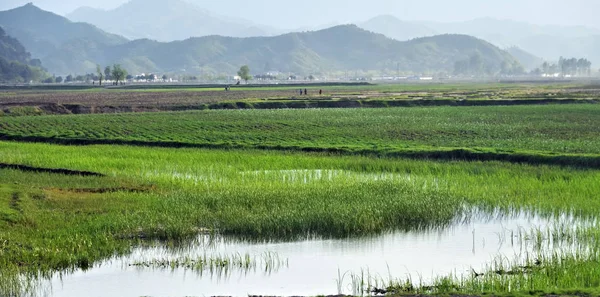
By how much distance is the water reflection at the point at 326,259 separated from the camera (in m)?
13.2

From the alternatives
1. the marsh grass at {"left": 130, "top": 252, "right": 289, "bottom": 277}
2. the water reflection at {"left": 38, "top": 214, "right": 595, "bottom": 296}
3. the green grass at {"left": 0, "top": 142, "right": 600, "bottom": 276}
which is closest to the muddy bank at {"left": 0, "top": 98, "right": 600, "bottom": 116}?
the green grass at {"left": 0, "top": 142, "right": 600, "bottom": 276}

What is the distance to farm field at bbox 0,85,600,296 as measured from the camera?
13.4 m

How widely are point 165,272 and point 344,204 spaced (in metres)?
5.64

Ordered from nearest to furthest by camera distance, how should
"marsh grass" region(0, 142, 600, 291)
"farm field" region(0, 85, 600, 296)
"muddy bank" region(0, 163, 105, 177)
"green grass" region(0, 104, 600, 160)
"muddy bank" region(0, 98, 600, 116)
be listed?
1. "farm field" region(0, 85, 600, 296)
2. "marsh grass" region(0, 142, 600, 291)
3. "muddy bank" region(0, 163, 105, 177)
4. "green grass" region(0, 104, 600, 160)
5. "muddy bank" region(0, 98, 600, 116)

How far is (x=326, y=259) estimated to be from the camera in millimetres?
15016

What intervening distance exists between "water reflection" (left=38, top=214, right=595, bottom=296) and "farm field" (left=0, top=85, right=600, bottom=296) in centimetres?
5

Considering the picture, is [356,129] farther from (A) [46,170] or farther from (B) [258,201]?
(B) [258,201]

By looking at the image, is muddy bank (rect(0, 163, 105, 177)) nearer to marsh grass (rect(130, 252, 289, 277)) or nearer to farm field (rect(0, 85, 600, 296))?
farm field (rect(0, 85, 600, 296))

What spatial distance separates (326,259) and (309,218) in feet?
7.58

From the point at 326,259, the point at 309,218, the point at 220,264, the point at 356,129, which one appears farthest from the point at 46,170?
the point at 356,129

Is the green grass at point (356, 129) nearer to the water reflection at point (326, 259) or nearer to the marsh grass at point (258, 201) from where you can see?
the marsh grass at point (258, 201)

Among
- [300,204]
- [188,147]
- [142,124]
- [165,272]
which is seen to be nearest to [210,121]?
[142,124]

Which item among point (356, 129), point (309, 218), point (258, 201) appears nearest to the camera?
point (309, 218)

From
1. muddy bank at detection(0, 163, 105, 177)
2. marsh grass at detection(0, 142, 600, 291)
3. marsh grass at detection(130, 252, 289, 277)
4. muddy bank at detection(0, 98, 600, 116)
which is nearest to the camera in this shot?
→ marsh grass at detection(130, 252, 289, 277)
